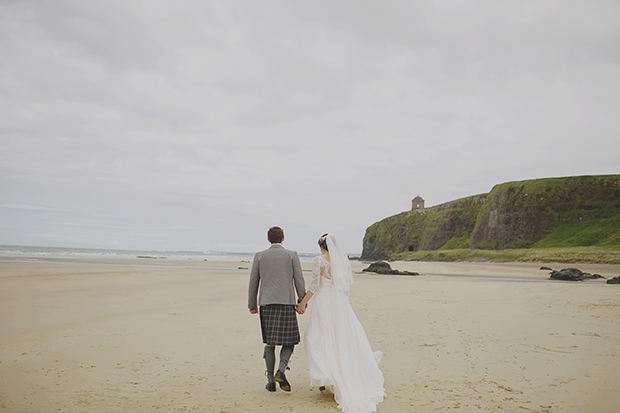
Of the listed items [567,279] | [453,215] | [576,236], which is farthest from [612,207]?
[567,279]

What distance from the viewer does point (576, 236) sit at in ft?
203

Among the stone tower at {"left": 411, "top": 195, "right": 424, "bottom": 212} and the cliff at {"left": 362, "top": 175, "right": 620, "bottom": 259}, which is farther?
the stone tower at {"left": 411, "top": 195, "right": 424, "bottom": 212}

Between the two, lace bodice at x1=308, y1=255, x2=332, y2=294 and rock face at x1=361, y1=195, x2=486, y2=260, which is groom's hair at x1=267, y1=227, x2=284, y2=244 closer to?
lace bodice at x1=308, y1=255, x2=332, y2=294

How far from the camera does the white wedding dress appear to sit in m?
4.98

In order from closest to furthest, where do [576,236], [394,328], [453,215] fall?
1. [394,328]
2. [576,236]
3. [453,215]

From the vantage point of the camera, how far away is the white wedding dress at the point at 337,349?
4.98 metres

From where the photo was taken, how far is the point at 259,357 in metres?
7.18

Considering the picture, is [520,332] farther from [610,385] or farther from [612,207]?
[612,207]

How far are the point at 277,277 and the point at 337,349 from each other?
133 centimetres

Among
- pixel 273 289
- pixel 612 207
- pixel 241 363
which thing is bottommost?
pixel 241 363

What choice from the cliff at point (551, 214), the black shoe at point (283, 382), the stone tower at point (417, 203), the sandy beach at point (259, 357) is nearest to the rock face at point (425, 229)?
the stone tower at point (417, 203)

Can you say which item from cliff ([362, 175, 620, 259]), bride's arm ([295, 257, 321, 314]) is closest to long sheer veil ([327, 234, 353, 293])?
bride's arm ([295, 257, 321, 314])

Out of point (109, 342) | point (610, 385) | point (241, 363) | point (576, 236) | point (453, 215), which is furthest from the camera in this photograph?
point (453, 215)

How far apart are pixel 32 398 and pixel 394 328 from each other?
24.6 feet
